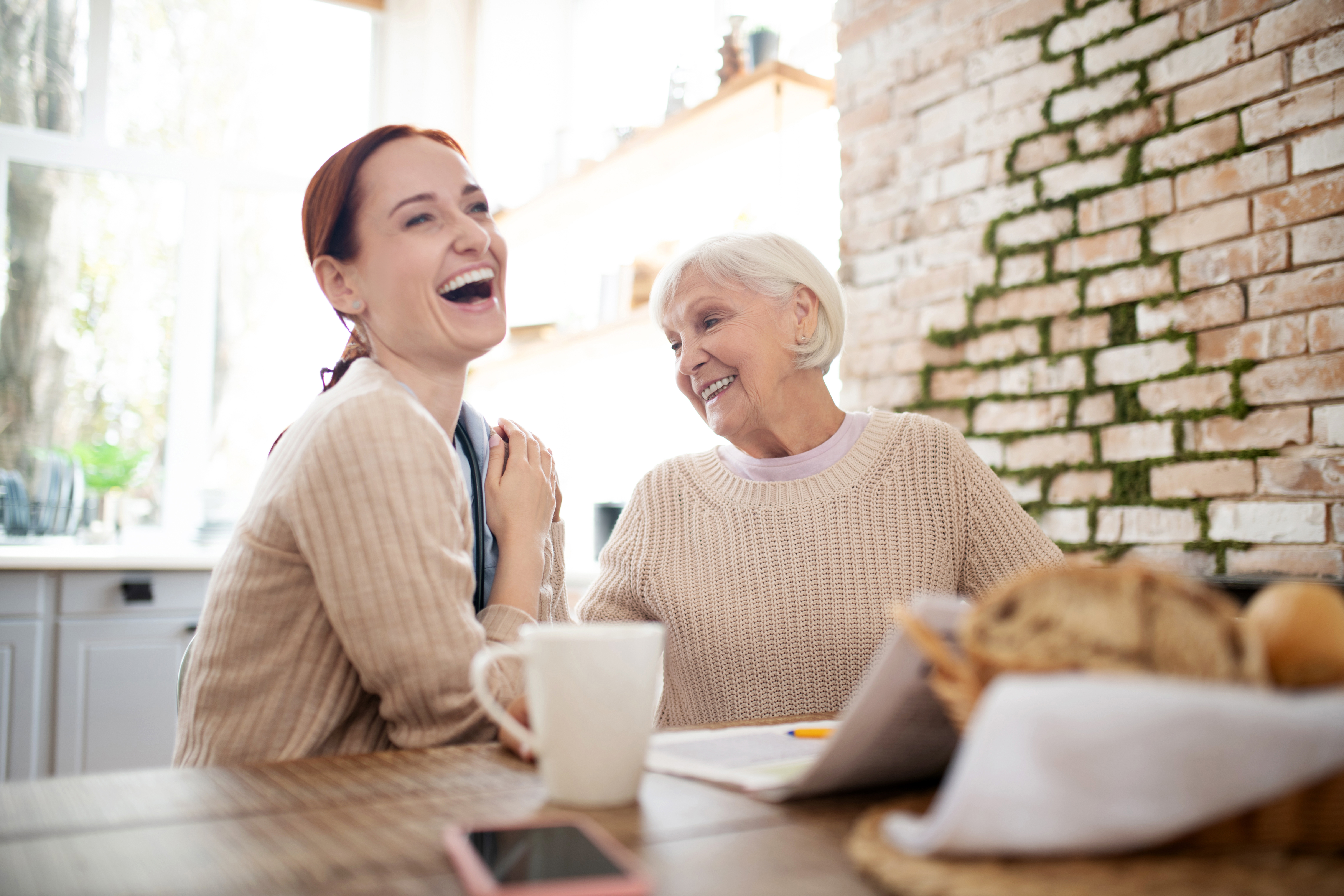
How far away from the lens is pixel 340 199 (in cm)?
115

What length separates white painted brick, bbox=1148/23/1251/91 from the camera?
Answer: 171 centimetres

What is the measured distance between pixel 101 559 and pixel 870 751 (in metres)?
2.89

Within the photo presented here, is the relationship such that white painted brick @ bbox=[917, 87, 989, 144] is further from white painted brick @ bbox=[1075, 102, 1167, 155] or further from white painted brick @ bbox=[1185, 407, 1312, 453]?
white painted brick @ bbox=[1185, 407, 1312, 453]

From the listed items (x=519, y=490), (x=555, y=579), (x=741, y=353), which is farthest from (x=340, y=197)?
(x=741, y=353)

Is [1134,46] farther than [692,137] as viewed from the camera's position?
No

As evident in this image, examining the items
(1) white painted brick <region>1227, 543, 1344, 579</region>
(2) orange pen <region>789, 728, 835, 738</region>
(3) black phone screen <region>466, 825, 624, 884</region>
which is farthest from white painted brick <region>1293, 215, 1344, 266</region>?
(3) black phone screen <region>466, 825, 624, 884</region>

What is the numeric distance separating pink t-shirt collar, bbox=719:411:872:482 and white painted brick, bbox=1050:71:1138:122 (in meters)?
0.93

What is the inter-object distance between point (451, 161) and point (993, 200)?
1432 mm

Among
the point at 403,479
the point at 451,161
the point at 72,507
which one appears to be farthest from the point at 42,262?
the point at 403,479

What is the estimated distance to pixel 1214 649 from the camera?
0.45 metres

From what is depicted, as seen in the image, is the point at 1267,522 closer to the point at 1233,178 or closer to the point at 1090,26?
the point at 1233,178

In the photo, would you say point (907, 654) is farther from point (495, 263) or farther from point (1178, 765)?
point (495, 263)

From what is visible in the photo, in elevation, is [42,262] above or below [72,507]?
A: above

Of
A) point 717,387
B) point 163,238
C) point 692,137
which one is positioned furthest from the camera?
point 163,238
